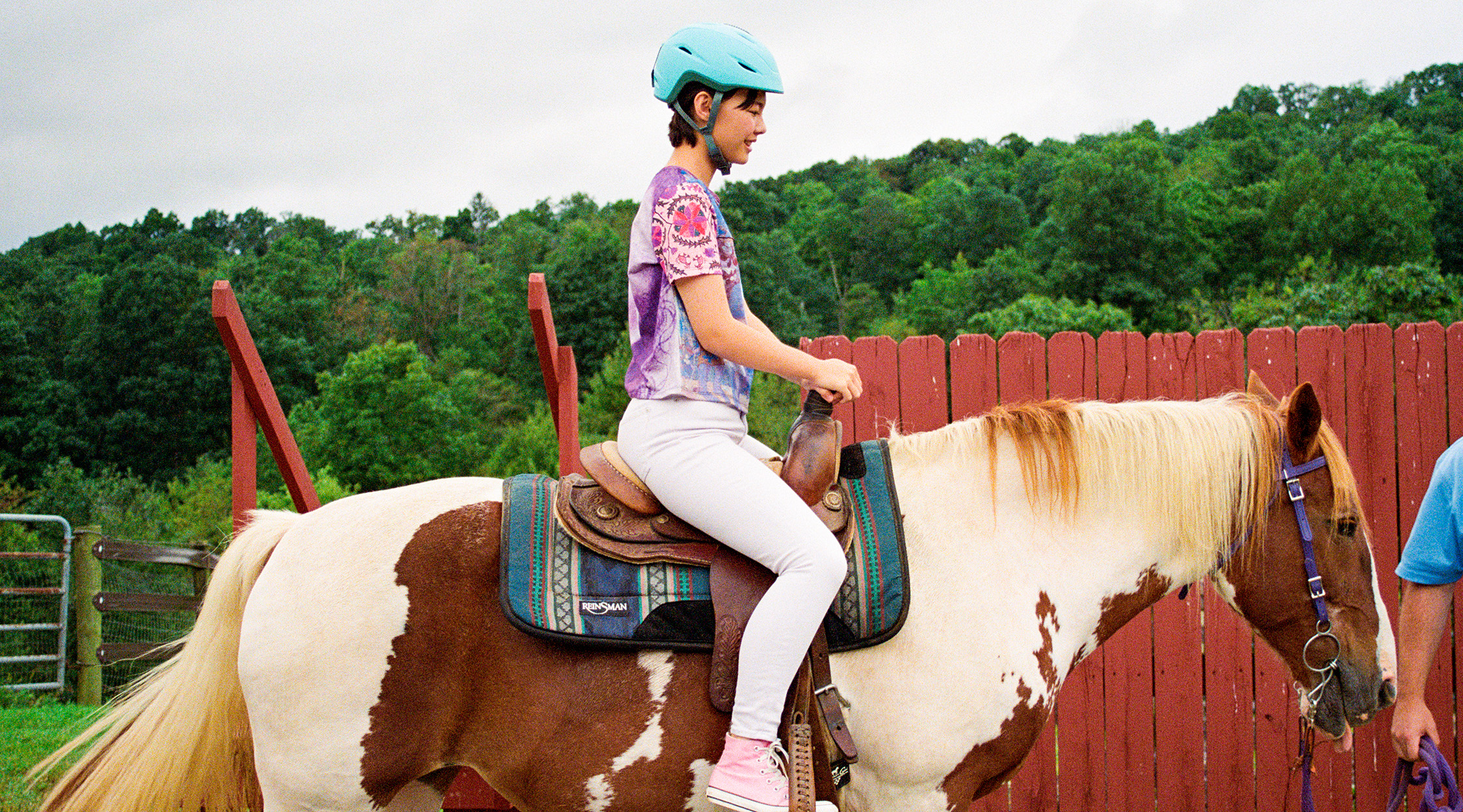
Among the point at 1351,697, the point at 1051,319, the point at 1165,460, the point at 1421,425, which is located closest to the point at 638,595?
the point at 1165,460

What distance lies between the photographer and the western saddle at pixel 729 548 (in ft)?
7.61

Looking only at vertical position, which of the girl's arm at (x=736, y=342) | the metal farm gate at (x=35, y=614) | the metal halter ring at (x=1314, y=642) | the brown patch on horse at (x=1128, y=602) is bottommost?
the metal farm gate at (x=35, y=614)

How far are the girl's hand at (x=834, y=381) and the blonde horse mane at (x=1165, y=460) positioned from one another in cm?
35

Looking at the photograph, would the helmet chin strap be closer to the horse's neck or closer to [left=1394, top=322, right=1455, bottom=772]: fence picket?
the horse's neck

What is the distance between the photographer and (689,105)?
2.53 metres

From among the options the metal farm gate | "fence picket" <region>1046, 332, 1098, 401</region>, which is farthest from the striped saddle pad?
the metal farm gate

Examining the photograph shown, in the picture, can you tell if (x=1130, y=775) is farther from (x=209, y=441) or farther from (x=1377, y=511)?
(x=209, y=441)

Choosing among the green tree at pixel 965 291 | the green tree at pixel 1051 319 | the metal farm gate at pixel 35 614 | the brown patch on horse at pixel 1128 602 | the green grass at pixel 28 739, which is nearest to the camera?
the brown patch on horse at pixel 1128 602

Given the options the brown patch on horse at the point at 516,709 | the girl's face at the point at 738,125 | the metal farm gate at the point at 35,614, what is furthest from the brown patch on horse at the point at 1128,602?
the metal farm gate at the point at 35,614

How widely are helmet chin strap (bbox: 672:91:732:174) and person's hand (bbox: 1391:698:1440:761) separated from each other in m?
2.58

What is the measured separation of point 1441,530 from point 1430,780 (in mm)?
736

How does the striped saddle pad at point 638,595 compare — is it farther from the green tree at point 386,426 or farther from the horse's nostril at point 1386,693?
the green tree at point 386,426

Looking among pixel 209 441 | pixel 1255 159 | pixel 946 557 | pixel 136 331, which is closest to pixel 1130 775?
pixel 946 557

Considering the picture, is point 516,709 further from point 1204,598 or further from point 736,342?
point 1204,598
